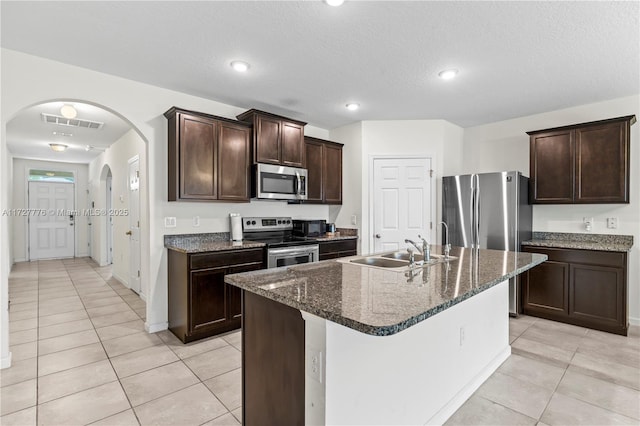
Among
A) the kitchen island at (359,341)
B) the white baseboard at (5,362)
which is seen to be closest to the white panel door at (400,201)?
the kitchen island at (359,341)

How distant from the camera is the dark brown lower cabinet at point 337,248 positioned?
4.18 m

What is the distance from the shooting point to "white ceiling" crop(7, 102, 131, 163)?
407 centimetres

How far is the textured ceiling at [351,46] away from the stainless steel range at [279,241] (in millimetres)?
1527

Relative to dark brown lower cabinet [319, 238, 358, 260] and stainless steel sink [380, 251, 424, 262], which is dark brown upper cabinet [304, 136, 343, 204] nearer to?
dark brown lower cabinet [319, 238, 358, 260]

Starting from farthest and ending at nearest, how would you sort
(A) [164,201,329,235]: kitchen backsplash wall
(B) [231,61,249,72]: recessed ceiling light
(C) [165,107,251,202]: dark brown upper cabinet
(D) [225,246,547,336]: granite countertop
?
(A) [164,201,329,235]: kitchen backsplash wall
(C) [165,107,251,202]: dark brown upper cabinet
(B) [231,61,249,72]: recessed ceiling light
(D) [225,246,547,336]: granite countertop

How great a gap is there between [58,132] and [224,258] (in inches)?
164

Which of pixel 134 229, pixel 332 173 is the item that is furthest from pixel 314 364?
pixel 134 229

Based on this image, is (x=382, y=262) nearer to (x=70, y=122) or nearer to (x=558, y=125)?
(x=558, y=125)

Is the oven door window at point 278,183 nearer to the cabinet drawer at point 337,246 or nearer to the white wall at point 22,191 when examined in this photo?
the cabinet drawer at point 337,246

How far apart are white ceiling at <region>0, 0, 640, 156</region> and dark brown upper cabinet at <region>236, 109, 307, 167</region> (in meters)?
0.24

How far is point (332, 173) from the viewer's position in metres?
4.79

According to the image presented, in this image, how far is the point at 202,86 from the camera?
3.29 meters

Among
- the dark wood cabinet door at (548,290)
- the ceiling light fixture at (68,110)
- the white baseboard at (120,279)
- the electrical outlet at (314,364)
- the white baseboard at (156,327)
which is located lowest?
the white baseboard at (156,327)

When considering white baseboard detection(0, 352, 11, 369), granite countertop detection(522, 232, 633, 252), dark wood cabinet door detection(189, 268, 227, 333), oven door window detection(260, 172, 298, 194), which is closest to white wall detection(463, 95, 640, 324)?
granite countertop detection(522, 232, 633, 252)
